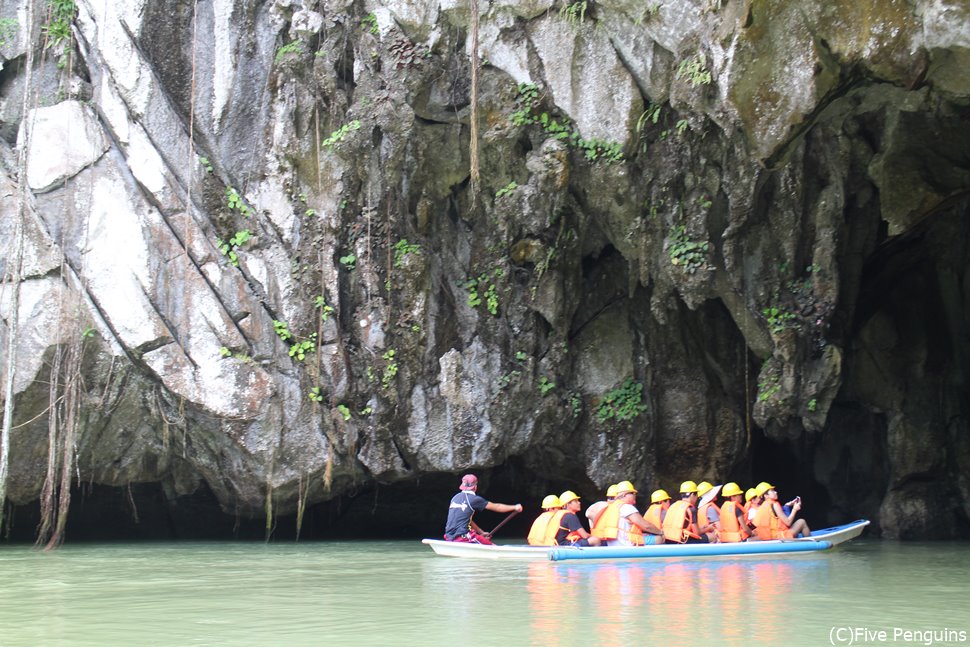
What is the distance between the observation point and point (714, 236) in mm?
13953

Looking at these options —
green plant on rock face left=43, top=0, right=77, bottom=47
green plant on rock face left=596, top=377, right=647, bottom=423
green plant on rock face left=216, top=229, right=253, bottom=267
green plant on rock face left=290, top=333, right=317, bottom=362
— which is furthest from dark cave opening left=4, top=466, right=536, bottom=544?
green plant on rock face left=43, top=0, right=77, bottom=47

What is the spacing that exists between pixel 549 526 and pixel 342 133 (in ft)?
21.4

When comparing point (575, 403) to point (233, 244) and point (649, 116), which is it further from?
point (233, 244)

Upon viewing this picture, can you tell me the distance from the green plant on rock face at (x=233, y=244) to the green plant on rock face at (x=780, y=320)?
7975 mm

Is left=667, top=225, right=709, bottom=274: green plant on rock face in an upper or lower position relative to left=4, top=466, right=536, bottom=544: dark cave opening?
upper

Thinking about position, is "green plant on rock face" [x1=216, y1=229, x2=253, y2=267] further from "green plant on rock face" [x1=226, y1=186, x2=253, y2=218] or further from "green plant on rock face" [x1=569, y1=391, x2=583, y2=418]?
"green plant on rock face" [x1=569, y1=391, x2=583, y2=418]

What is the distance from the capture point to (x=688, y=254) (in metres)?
13.6

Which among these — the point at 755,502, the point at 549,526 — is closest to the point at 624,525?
the point at 549,526

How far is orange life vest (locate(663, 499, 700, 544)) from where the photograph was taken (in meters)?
12.2

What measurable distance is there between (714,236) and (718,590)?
264 inches

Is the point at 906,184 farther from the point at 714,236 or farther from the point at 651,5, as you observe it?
the point at 651,5

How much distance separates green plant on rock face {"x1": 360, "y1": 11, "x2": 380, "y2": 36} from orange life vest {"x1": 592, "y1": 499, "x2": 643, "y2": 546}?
763cm

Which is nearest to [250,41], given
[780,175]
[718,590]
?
[780,175]

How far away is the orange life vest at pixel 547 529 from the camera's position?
39.2 ft
